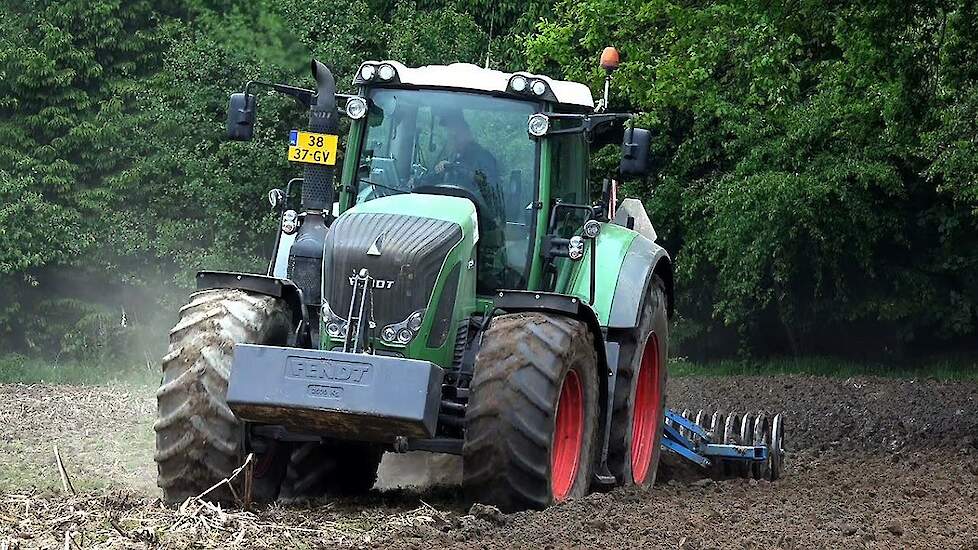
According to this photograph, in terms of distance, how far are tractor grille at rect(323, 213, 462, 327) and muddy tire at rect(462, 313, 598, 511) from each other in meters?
0.44

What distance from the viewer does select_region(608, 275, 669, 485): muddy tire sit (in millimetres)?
9625

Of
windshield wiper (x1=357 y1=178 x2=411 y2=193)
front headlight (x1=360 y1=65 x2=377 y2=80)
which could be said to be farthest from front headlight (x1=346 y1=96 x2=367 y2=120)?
windshield wiper (x1=357 y1=178 x2=411 y2=193)

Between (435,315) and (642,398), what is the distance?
2.77 metres

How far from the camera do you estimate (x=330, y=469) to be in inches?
373

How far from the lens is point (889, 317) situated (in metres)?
23.2

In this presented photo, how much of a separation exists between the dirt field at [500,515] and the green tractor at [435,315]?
36 centimetres

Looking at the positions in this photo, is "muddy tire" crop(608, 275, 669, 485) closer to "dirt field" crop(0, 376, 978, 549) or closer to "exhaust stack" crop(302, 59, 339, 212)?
"dirt field" crop(0, 376, 978, 549)

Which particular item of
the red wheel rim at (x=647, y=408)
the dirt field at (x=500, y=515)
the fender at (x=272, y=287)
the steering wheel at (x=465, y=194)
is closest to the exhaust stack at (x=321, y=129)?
the steering wheel at (x=465, y=194)

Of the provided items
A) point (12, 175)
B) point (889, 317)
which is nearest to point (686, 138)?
point (889, 317)

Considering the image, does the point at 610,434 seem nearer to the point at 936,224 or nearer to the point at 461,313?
the point at 461,313

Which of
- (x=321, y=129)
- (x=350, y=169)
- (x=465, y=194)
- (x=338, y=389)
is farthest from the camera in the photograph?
(x=350, y=169)

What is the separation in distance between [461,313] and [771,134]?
1314cm

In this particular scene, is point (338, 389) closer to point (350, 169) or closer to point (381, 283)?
point (381, 283)

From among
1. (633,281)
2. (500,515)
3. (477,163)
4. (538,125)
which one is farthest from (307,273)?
(500,515)
